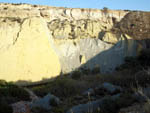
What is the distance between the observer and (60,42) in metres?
24.6

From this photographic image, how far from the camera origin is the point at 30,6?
110ft

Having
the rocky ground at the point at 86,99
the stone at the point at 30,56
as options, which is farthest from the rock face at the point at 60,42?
the rocky ground at the point at 86,99

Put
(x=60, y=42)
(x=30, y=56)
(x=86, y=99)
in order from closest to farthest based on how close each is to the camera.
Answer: (x=86, y=99) → (x=30, y=56) → (x=60, y=42)

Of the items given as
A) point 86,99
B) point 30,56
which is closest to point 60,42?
point 30,56

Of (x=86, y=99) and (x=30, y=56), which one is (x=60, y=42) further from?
(x=86, y=99)

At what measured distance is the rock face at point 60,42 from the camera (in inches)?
708

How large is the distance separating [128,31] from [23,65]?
68.6 ft

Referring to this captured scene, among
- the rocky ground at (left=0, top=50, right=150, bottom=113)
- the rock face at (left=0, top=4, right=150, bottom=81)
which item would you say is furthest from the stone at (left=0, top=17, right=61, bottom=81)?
the rocky ground at (left=0, top=50, right=150, bottom=113)

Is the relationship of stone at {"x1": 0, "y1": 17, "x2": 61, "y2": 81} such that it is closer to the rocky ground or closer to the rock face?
the rock face

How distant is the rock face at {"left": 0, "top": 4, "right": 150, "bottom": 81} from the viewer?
18.0 metres

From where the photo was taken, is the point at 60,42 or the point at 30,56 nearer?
the point at 30,56

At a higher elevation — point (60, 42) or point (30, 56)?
point (60, 42)

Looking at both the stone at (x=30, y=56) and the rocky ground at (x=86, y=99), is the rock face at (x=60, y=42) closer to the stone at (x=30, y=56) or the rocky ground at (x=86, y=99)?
the stone at (x=30, y=56)

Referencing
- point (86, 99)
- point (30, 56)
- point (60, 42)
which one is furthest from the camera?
point (60, 42)
